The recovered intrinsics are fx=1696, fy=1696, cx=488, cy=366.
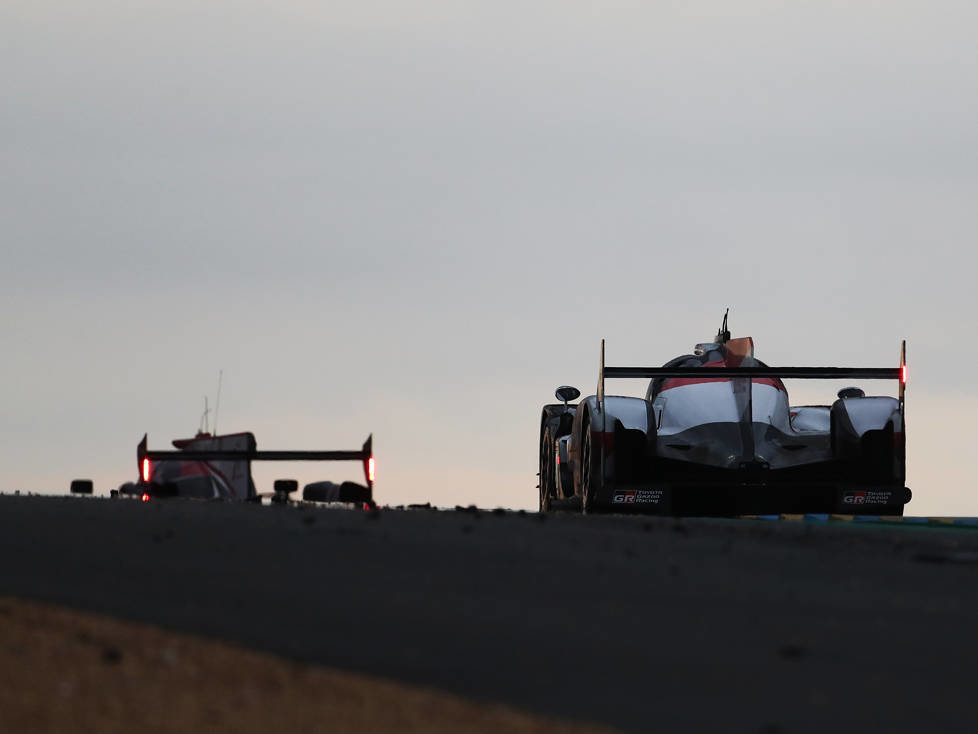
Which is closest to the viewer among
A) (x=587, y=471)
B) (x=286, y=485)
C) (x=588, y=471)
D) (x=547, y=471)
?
(x=588, y=471)

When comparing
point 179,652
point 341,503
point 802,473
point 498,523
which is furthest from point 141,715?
point 341,503

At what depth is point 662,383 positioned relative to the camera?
65.7 ft

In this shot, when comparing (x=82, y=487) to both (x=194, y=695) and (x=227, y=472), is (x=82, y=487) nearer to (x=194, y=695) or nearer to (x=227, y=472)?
(x=227, y=472)

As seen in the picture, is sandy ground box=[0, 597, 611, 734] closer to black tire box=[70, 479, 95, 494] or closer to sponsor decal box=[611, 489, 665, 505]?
sponsor decal box=[611, 489, 665, 505]

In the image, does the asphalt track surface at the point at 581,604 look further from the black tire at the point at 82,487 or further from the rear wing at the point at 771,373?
the black tire at the point at 82,487

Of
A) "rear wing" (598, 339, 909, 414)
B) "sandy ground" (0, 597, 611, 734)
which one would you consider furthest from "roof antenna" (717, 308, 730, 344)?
"sandy ground" (0, 597, 611, 734)

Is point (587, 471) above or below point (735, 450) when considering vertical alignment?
below

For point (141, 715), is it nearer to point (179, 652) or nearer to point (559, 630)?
point (179, 652)

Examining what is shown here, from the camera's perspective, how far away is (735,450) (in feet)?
61.0

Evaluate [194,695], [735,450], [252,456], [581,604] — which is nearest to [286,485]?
[252,456]

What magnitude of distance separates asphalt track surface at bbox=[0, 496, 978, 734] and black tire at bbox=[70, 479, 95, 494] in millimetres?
10236

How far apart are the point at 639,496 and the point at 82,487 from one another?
26.3ft

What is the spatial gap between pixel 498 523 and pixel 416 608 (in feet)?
14.6

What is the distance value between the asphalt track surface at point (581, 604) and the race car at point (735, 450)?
20.6ft
